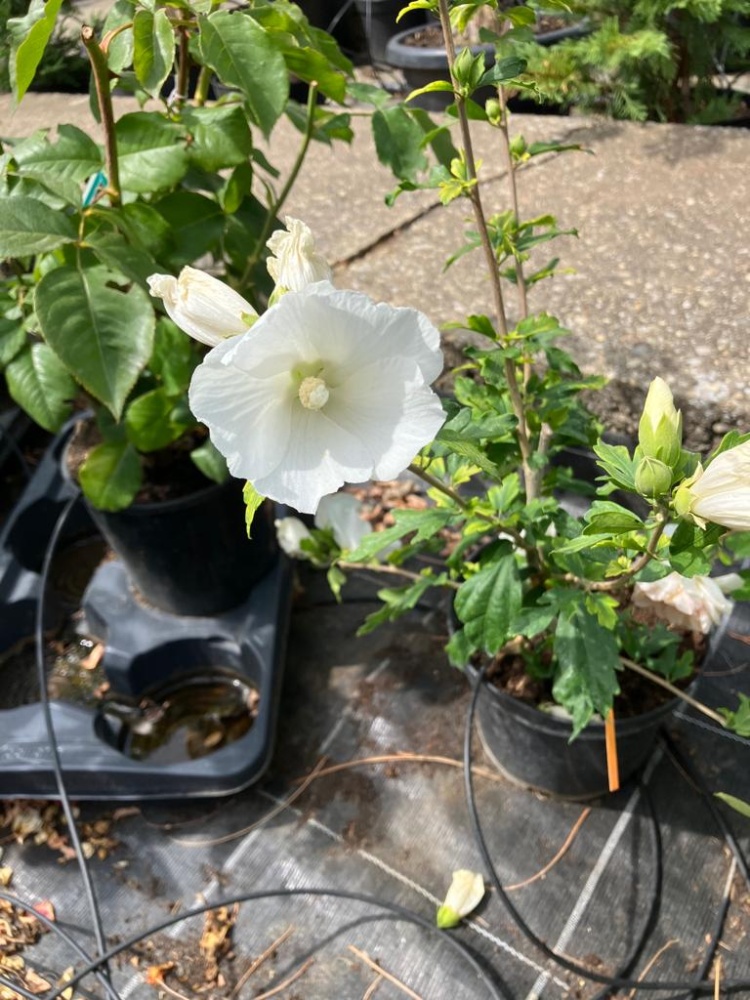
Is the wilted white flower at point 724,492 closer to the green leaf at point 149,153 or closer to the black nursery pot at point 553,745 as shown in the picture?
the black nursery pot at point 553,745

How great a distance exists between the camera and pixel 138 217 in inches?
44.1

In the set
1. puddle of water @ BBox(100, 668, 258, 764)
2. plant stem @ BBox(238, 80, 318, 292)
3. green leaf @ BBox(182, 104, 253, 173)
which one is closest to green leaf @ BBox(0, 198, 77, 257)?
green leaf @ BBox(182, 104, 253, 173)

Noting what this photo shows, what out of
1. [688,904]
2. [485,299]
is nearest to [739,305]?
[485,299]

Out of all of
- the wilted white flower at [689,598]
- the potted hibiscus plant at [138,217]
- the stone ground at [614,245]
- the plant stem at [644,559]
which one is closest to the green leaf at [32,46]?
the potted hibiscus plant at [138,217]

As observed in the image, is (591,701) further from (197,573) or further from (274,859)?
(197,573)

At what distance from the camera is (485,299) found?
182 cm

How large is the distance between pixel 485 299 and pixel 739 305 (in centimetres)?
53

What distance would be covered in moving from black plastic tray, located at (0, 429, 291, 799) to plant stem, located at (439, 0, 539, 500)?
0.69m

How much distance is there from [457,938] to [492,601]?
0.58 meters

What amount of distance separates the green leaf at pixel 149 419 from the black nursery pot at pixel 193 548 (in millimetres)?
135

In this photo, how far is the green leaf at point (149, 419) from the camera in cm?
131

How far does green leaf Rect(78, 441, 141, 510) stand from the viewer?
1.34 meters

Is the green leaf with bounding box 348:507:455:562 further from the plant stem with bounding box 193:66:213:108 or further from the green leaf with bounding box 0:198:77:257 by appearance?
the plant stem with bounding box 193:66:213:108

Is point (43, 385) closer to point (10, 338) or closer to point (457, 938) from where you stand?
point (10, 338)
